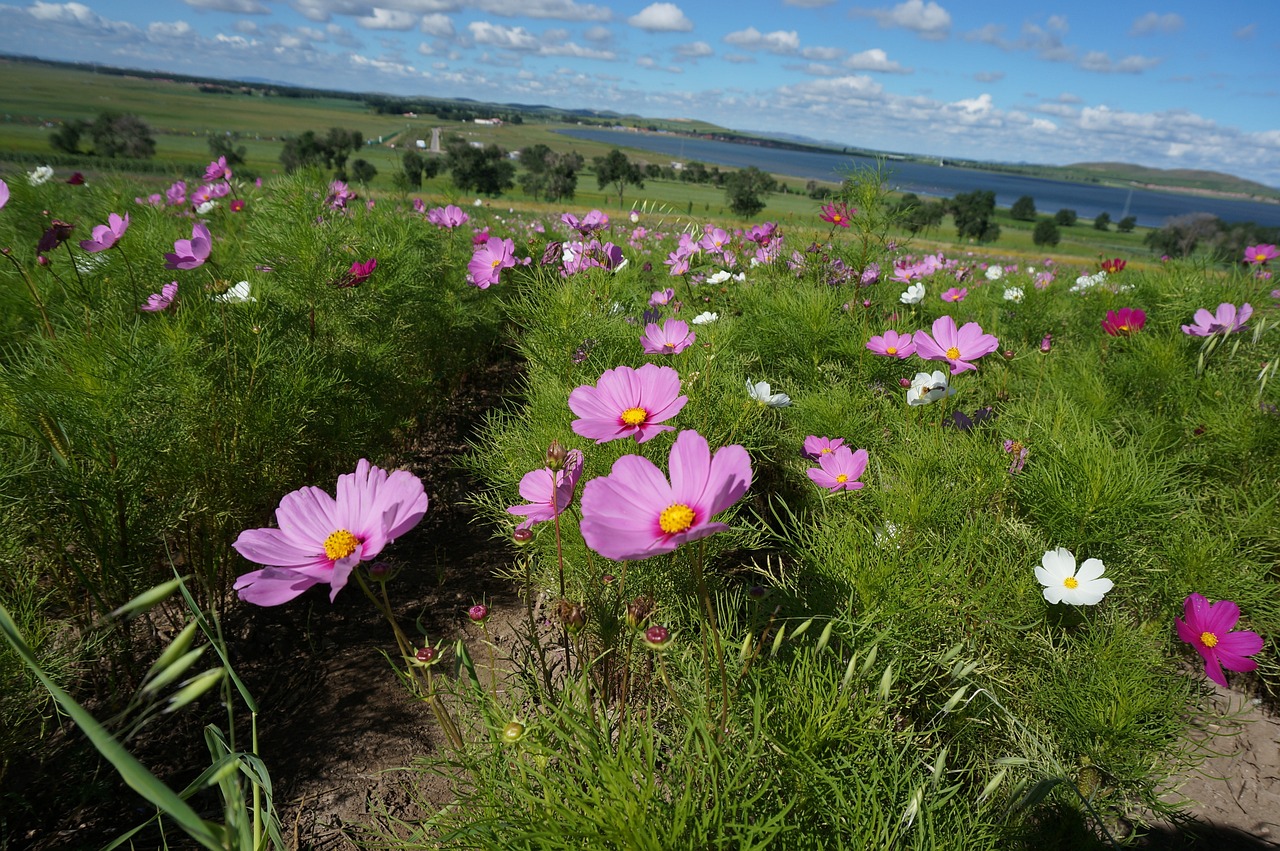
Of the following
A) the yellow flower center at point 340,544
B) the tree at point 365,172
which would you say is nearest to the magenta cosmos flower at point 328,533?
the yellow flower center at point 340,544

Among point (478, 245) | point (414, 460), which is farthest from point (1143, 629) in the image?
point (478, 245)

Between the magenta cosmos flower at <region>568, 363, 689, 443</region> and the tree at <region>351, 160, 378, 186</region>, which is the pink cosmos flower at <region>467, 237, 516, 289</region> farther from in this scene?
the tree at <region>351, 160, 378, 186</region>

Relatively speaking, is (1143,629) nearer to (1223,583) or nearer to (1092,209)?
(1223,583)

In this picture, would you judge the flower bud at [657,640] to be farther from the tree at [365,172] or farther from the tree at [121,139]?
the tree at [121,139]

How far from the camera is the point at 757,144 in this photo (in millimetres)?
165250

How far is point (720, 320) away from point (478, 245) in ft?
5.03

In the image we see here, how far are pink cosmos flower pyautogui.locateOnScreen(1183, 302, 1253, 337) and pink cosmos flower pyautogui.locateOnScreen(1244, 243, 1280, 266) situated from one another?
77cm

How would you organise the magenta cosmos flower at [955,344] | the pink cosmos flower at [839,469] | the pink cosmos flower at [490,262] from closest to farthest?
the pink cosmos flower at [839,469]
the magenta cosmos flower at [955,344]
the pink cosmos flower at [490,262]

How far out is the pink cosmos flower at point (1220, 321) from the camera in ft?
7.65

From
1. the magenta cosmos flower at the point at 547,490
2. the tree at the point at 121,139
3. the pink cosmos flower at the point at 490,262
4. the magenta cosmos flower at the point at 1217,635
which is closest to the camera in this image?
the magenta cosmos flower at the point at 547,490

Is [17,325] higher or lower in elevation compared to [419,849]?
higher

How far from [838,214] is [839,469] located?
Answer: 2078 mm

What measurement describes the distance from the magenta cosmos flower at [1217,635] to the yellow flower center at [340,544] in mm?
1548

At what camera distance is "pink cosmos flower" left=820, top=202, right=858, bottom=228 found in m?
3.16
